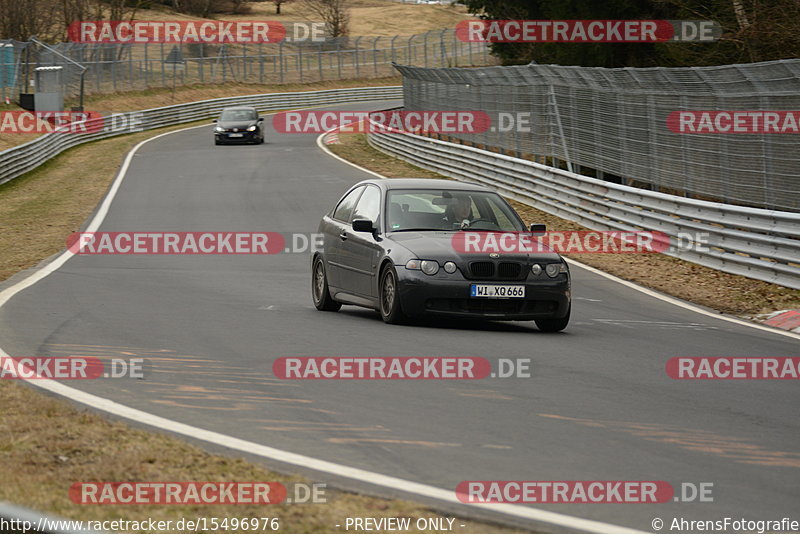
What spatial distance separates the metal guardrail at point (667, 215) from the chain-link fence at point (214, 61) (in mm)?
28963

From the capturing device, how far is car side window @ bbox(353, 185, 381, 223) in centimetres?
1322

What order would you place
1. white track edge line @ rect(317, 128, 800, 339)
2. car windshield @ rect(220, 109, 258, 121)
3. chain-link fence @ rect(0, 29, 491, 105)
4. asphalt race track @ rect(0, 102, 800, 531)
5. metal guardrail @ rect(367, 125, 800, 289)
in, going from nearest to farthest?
asphalt race track @ rect(0, 102, 800, 531) → white track edge line @ rect(317, 128, 800, 339) → metal guardrail @ rect(367, 125, 800, 289) → car windshield @ rect(220, 109, 258, 121) → chain-link fence @ rect(0, 29, 491, 105)

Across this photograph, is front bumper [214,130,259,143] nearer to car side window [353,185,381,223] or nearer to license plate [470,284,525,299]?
car side window [353,185,381,223]

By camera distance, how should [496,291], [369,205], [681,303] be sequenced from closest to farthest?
[496,291]
[369,205]
[681,303]

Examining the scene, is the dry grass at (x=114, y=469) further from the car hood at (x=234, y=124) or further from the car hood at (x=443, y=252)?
the car hood at (x=234, y=124)

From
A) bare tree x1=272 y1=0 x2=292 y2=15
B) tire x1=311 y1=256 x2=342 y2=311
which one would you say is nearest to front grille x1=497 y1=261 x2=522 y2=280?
tire x1=311 y1=256 x2=342 y2=311

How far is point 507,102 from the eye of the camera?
102 ft

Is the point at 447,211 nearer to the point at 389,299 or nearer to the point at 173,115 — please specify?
the point at 389,299

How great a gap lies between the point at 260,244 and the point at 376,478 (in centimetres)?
1666

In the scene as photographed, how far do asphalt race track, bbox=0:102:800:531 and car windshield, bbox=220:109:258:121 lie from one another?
31.6 metres

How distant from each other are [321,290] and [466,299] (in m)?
2.76

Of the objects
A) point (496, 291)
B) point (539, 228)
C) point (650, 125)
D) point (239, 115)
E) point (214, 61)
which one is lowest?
point (496, 291)

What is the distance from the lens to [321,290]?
14.2m

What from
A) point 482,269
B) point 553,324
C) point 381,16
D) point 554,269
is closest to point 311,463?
point 482,269
